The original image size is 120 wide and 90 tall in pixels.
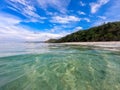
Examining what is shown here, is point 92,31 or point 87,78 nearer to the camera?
point 87,78

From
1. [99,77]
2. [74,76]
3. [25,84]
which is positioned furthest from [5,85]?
[99,77]

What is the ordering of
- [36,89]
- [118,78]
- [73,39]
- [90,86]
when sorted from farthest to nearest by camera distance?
[73,39] < [118,78] < [90,86] < [36,89]

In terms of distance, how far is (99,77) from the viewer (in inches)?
254

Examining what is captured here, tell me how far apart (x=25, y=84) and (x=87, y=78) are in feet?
8.30

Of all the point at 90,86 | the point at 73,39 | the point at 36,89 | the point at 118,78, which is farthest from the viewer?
the point at 73,39

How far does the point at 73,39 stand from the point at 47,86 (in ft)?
339

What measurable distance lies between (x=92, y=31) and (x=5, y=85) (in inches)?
4311

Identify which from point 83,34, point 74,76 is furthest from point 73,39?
point 74,76

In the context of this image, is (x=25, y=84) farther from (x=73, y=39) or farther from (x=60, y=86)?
(x=73, y=39)

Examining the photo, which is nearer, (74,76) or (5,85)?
(5,85)

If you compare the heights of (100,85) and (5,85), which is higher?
(5,85)

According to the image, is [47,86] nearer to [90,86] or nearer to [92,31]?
[90,86]

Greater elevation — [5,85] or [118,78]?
[5,85]

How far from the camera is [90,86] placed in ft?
17.6
